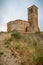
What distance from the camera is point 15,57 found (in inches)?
241

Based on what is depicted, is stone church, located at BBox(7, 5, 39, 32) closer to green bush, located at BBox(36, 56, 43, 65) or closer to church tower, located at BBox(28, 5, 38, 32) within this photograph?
church tower, located at BBox(28, 5, 38, 32)

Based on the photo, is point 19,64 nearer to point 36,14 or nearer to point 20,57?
point 20,57

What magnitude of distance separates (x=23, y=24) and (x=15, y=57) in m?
22.0

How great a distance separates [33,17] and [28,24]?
2737mm

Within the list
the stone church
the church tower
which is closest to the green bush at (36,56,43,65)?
the stone church

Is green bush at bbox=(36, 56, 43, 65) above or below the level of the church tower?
below

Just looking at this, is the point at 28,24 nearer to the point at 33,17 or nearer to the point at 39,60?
the point at 33,17

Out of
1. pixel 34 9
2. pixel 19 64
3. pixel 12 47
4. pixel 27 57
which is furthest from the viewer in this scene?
pixel 34 9

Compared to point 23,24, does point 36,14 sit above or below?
above

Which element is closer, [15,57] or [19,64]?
[19,64]

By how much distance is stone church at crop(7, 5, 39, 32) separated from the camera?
27391mm

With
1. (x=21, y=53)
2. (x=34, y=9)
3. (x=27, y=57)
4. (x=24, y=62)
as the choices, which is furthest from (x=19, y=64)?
(x=34, y=9)

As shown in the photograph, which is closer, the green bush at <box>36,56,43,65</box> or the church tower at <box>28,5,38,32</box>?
the green bush at <box>36,56,43,65</box>

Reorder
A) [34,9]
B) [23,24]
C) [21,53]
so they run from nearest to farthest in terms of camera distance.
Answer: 1. [21,53]
2. [23,24]
3. [34,9]
